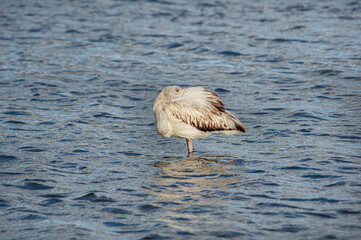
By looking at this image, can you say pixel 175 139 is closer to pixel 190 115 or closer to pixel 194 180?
pixel 190 115

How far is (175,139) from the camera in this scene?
10602 mm

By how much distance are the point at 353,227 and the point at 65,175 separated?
439 centimetres

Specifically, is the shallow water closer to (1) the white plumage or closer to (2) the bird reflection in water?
(2) the bird reflection in water

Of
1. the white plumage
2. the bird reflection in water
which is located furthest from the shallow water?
the white plumage

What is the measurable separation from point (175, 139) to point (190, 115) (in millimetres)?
1469

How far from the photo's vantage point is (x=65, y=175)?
27.0ft

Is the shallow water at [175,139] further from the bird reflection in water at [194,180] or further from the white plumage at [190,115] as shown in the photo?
the white plumage at [190,115]

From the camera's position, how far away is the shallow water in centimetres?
678

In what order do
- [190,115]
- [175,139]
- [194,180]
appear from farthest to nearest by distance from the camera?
[175,139] → [190,115] → [194,180]

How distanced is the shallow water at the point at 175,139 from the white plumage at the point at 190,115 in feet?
1.52

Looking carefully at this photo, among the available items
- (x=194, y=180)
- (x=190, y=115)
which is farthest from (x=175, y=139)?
(x=194, y=180)

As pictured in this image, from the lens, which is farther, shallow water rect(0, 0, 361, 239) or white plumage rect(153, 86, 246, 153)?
white plumage rect(153, 86, 246, 153)

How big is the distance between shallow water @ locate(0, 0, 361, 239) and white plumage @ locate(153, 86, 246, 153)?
0.46 meters

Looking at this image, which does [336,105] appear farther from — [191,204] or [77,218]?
[77,218]
